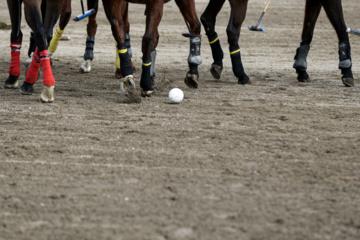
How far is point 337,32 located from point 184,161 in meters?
5.10

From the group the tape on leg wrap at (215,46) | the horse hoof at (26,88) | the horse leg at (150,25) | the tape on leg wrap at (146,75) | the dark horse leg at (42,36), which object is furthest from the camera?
the tape on leg wrap at (215,46)

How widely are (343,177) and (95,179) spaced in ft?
7.03

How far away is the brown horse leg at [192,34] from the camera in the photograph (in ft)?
29.4

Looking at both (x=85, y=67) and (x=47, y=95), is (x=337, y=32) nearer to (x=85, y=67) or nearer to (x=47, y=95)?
(x=85, y=67)

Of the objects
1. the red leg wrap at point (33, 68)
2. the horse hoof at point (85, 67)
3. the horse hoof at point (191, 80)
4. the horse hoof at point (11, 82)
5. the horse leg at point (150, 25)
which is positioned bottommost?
the horse hoof at point (85, 67)

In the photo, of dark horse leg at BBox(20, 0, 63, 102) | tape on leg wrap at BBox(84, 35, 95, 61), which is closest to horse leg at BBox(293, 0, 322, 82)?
tape on leg wrap at BBox(84, 35, 95, 61)

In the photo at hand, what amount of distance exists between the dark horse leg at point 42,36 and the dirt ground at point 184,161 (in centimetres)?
25

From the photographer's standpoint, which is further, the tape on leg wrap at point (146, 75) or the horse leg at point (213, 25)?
the horse leg at point (213, 25)

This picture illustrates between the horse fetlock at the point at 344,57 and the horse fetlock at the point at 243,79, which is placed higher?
the horse fetlock at the point at 344,57

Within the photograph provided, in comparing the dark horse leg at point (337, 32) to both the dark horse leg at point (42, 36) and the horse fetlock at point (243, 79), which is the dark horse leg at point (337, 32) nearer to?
the horse fetlock at point (243, 79)

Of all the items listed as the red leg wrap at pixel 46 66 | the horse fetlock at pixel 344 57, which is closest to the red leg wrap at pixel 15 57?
the red leg wrap at pixel 46 66

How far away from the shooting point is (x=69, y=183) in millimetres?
5012

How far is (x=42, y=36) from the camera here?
8.07m

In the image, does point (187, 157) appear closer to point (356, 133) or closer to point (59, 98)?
point (356, 133)
